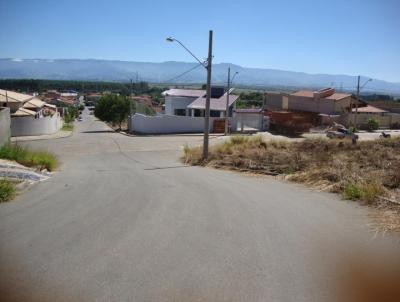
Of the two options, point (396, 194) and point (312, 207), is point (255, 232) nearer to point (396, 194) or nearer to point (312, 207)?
point (312, 207)

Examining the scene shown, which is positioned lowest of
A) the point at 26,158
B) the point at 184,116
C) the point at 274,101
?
the point at 184,116

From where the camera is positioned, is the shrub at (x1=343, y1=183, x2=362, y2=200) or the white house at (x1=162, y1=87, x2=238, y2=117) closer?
the shrub at (x1=343, y1=183, x2=362, y2=200)

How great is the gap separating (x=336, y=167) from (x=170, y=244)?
8806mm

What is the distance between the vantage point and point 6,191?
10.4m

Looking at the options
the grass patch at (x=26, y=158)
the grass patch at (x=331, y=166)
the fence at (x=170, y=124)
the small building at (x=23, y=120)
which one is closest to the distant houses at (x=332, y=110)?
the fence at (x=170, y=124)

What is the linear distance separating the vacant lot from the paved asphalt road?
566mm

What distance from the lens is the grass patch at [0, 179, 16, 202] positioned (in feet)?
33.4

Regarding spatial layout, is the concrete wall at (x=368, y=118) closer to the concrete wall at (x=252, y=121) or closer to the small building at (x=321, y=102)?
the small building at (x=321, y=102)

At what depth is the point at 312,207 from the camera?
1016 centimetres

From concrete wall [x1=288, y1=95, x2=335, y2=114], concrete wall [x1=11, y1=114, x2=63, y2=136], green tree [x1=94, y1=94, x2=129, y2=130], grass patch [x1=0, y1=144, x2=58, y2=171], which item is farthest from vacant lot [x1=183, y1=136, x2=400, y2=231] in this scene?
green tree [x1=94, y1=94, x2=129, y2=130]

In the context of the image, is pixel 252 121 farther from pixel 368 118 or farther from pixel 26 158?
pixel 26 158

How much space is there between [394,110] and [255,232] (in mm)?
80873

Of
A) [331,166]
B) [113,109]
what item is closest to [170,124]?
[113,109]

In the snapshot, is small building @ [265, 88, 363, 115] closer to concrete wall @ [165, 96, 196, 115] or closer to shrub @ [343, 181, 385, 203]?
concrete wall @ [165, 96, 196, 115]
